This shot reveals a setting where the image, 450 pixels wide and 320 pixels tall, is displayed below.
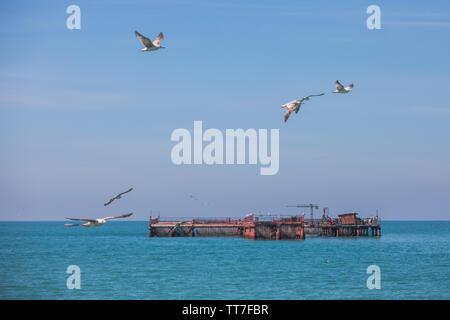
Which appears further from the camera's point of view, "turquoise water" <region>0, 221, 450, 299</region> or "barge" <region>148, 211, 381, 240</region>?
"barge" <region>148, 211, 381, 240</region>

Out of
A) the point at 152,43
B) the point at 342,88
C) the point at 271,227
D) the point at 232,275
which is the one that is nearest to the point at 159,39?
the point at 152,43

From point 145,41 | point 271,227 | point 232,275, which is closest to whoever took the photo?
point 145,41

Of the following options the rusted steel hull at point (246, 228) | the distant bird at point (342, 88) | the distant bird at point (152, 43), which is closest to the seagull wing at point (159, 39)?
the distant bird at point (152, 43)

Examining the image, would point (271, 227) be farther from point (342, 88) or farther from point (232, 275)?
point (342, 88)

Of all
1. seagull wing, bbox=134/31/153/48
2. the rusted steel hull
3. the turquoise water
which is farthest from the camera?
the rusted steel hull

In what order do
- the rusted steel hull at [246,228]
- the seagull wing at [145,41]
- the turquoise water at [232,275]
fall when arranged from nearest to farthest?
the seagull wing at [145,41] → the turquoise water at [232,275] → the rusted steel hull at [246,228]

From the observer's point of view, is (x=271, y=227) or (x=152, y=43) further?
(x=271, y=227)

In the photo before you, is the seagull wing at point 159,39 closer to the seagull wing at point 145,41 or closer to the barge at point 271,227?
the seagull wing at point 145,41

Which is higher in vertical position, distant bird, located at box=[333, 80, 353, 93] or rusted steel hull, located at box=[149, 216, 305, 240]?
distant bird, located at box=[333, 80, 353, 93]

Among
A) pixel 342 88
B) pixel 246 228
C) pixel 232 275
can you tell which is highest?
pixel 342 88

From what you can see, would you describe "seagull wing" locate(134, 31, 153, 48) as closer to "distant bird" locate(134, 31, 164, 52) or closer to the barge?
"distant bird" locate(134, 31, 164, 52)

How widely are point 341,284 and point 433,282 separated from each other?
8770mm

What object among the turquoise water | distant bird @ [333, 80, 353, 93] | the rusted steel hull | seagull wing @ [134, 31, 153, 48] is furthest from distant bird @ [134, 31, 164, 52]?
the rusted steel hull
